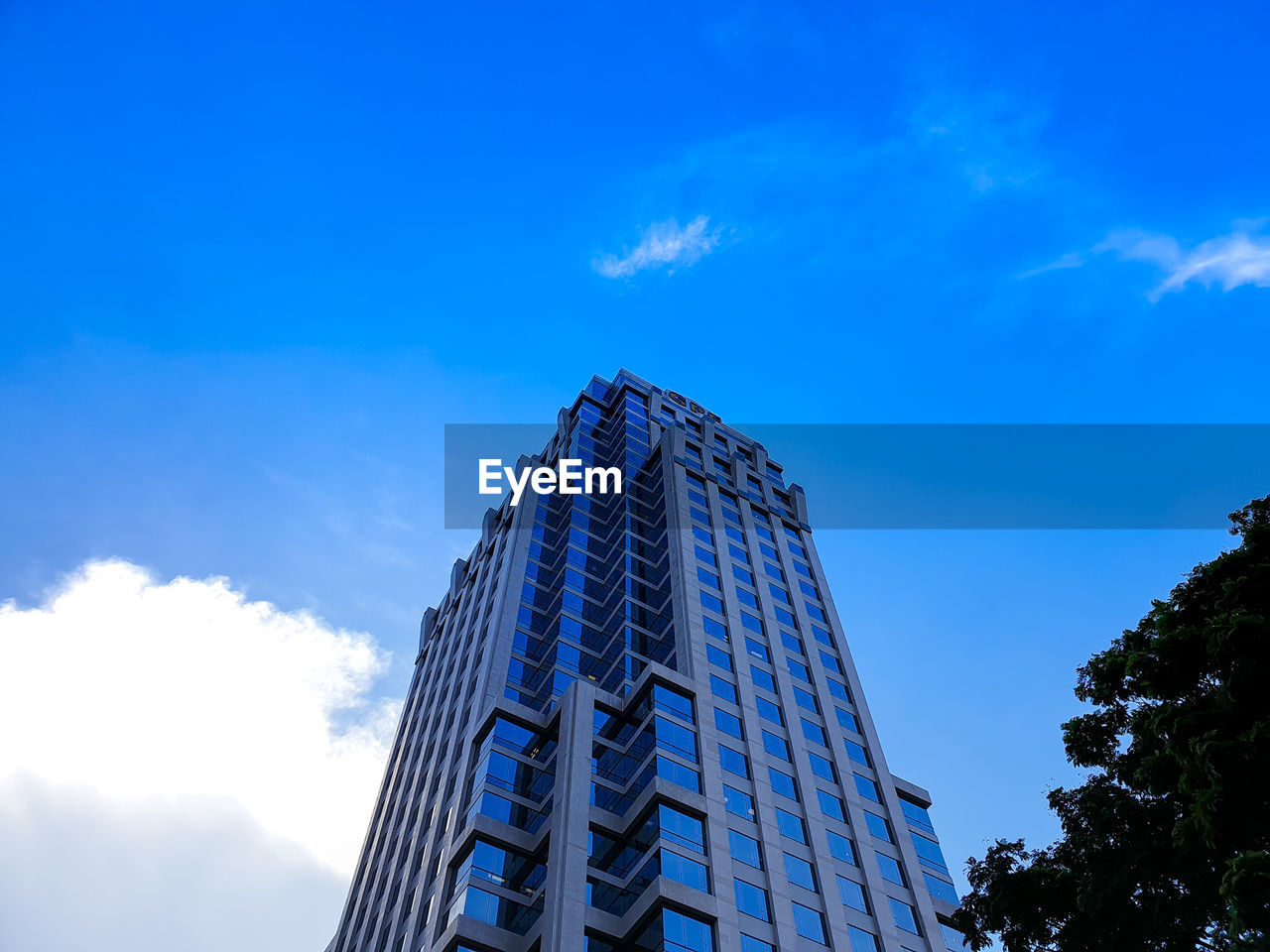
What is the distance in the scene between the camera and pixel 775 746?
205ft

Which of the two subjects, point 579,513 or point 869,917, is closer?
point 869,917

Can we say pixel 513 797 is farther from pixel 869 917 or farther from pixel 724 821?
pixel 869 917

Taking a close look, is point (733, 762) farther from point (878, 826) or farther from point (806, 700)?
point (806, 700)

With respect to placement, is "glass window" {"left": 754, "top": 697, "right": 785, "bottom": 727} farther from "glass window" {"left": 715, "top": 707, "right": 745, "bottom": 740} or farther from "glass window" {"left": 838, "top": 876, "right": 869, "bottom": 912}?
"glass window" {"left": 838, "top": 876, "right": 869, "bottom": 912}

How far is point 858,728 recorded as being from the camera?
2795 inches

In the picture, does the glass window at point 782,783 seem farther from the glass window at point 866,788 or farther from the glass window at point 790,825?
the glass window at point 866,788

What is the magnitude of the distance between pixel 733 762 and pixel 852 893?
9.31 m

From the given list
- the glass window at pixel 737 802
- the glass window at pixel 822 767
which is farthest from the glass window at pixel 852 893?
the glass window at pixel 822 767

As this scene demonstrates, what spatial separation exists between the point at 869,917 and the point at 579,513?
144 ft

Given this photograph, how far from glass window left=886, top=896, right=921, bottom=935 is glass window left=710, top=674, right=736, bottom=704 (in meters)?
14.6

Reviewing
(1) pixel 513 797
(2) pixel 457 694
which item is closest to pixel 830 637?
(2) pixel 457 694

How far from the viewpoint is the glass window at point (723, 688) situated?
63.5 meters

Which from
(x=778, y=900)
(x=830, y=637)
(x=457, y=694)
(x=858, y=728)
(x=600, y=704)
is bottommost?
(x=778, y=900)

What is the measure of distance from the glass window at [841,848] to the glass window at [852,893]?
152cm
